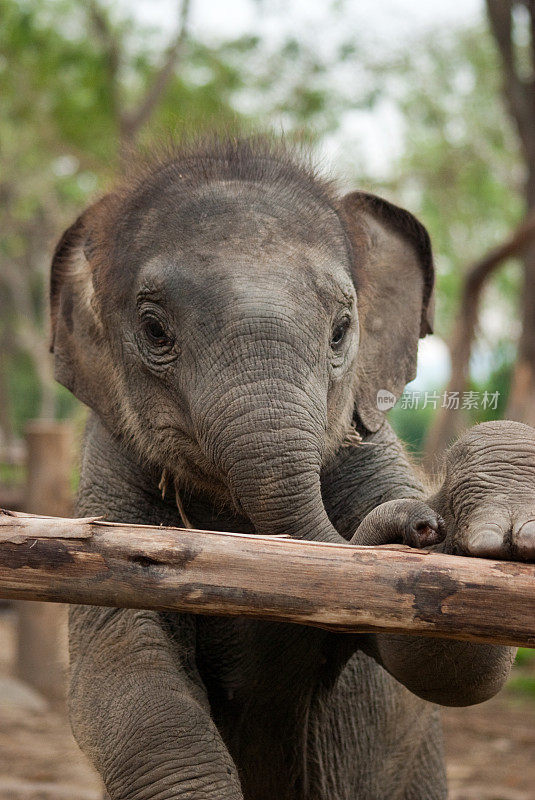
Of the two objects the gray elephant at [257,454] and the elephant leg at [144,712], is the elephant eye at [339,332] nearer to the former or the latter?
the gray elephant at [257,454]

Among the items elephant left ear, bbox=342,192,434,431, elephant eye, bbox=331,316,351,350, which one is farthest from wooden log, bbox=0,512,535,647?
elephant left ear, bbox=342,192,434,431

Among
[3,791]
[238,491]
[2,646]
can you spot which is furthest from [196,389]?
[2,646]

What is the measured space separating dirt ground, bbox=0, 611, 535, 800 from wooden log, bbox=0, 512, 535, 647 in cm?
367

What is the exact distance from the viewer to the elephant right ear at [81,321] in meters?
3.49

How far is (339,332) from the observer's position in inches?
123

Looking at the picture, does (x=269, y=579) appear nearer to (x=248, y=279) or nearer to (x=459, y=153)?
(x=248, y=279)

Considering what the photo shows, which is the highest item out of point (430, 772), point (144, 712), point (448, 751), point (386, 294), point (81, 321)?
point (386, 294)

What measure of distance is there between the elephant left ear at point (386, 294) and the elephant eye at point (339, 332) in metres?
0.36

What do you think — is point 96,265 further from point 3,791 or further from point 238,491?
point 3,791

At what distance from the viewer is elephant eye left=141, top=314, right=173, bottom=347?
121 inches

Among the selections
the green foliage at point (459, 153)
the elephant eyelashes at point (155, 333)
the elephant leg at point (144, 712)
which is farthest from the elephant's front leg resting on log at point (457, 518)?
the green foliage at point (459, 153)

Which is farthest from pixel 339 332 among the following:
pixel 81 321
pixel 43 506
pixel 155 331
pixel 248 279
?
pixel 43 506

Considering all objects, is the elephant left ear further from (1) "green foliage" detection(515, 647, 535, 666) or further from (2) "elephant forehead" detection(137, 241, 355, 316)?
(1) "green foliage" detection(515, 647, 535, 666)

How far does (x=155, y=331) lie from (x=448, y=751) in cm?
483
